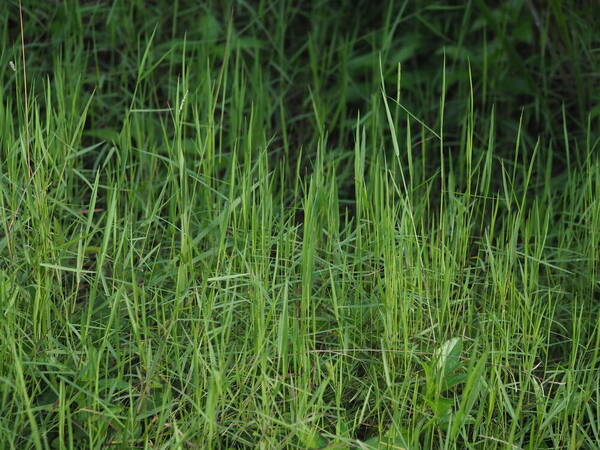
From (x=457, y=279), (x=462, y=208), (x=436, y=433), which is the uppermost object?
(x=462, y=208)

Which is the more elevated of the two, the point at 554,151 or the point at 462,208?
the point at 462,208

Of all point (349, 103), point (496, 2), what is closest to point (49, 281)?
point (349, 103)

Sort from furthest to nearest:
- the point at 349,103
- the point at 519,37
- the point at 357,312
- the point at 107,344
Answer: the point at 349,103
the point at 519,37
the point at 357,312
the point at 107,344

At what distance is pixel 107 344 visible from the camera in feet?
6.10

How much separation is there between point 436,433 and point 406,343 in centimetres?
20

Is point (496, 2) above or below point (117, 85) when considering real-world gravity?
above

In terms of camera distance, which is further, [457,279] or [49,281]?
[457,279]

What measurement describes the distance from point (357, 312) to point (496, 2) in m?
1.68

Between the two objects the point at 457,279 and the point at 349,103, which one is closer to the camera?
the point at 457,279

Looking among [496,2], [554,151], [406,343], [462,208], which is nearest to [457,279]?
[462,208]

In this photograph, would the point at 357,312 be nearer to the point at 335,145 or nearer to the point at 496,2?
the point at 335,145

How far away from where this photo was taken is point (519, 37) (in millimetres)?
3119

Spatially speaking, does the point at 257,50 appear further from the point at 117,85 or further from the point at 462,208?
the point at 462,208

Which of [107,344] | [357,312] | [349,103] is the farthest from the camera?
[349,103]
